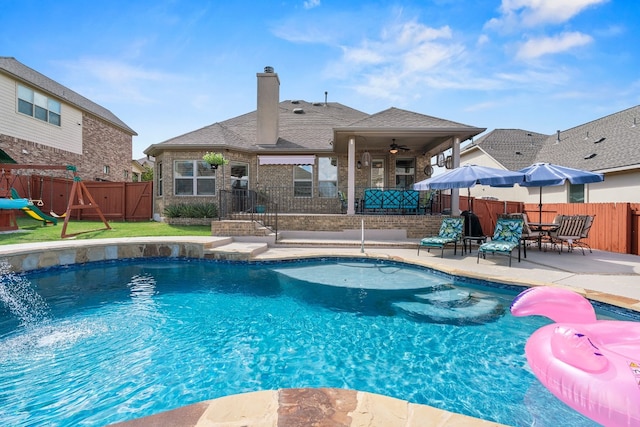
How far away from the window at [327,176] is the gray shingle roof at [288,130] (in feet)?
2.75

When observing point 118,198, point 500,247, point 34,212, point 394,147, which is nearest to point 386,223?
point 394,147

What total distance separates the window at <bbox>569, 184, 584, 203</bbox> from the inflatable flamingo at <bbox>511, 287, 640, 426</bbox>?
18424 mm

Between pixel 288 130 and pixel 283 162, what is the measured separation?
154 inches

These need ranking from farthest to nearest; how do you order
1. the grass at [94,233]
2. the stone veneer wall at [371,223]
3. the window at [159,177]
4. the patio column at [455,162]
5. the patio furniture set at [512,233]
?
the window at [159,177], the patio column at [455,162], the stone veneer wall at [371,223], the grass at [94,233], the patio furniture set at [512,233]

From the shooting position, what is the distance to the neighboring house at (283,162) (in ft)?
51.0

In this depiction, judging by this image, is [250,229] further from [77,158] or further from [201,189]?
[77,158]

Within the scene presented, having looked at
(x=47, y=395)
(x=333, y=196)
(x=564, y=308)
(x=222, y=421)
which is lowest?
(x=47, y=395)

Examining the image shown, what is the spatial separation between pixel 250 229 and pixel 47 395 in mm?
8904

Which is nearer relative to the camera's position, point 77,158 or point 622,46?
point 622,46

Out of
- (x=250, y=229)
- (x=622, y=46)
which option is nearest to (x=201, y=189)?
(x=250, y=229)

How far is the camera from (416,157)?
17109 mm

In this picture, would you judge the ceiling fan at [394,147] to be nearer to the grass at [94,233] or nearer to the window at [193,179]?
the window at [193,179]

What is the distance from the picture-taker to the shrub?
49.6 feet

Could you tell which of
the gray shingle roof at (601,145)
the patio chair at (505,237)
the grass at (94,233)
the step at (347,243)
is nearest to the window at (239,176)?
the grass at (94,233)
